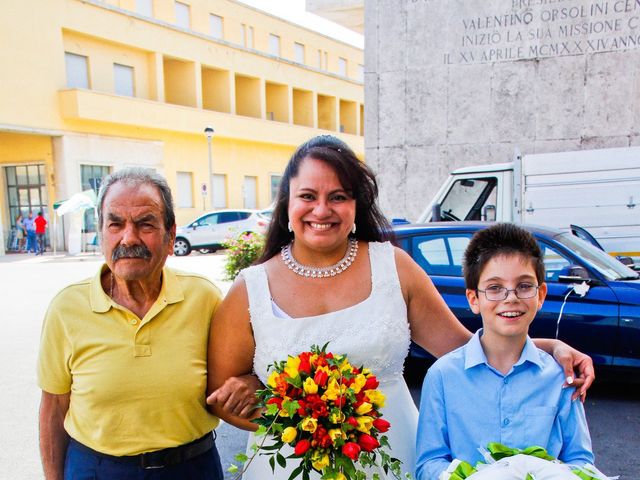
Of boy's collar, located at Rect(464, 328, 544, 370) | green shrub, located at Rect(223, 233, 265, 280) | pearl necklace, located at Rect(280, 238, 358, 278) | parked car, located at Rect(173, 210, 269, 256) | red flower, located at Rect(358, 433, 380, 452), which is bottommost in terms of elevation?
parked car, located at Rect(173, 210, 269, 256)

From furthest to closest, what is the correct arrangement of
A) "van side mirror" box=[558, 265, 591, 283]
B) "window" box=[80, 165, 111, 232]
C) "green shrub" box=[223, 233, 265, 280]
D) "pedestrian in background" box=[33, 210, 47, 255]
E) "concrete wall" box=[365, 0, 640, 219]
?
"window" box=[80, 165, 111, 232] < "pedestrian in background" box=[33, 210, 47, 255] < "concrete wall" box=[365, 0, 640, 219] < "green shrub" box=[223, 233, 265, 280] < "van side mirror" box=[558, 265, 591, 283]

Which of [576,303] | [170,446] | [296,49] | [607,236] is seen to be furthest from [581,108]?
[296,49]

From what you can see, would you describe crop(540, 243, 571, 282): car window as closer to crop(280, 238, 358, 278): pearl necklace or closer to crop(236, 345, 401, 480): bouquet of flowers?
crop(280, 238, 358, 278): pearl necklace

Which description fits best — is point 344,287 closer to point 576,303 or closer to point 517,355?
point 517,355

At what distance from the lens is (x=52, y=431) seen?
1.83 metres

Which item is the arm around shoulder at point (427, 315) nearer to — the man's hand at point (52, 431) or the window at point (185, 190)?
the man's hand at point (52, 431)

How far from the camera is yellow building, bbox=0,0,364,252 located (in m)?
20.6

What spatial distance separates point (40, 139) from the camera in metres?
21.7

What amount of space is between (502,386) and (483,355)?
116 millimetres

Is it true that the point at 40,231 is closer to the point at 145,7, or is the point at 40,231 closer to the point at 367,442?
the point at 145,7

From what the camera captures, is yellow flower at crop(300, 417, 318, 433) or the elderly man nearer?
yellow flower at crop(300, 417, 318, 433)

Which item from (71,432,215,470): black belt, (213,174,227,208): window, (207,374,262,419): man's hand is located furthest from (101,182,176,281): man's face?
(213,174,227,208): window

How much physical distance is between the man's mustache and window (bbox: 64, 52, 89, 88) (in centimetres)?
2314

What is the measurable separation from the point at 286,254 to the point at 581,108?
10.4m
